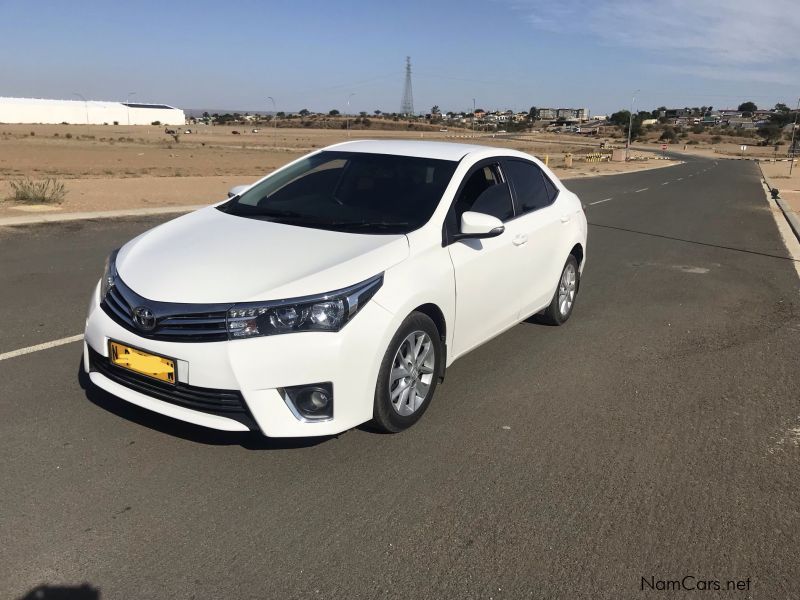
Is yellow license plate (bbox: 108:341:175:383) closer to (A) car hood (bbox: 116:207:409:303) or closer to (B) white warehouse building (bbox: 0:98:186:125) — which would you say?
(A) car hood (bbox: 116:207:409:303)

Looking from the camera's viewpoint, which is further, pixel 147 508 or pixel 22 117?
pixel 22 117

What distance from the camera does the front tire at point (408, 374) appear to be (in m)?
3.88

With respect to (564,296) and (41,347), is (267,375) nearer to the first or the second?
(41,347)

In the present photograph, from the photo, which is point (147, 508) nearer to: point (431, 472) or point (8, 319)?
point (431, 472)

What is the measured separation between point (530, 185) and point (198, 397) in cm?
353

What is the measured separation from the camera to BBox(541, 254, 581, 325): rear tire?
6449 mm

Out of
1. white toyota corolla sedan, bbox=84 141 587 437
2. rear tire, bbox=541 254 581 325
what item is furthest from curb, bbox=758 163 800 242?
white toyota corolla sedan, bbox=84 141 587 437

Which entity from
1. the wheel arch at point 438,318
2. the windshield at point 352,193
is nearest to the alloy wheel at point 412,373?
the wheel arch at point 438,318

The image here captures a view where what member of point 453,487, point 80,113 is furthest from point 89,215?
point 80,113

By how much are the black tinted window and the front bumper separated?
1.43 metres

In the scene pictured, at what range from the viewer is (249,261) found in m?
3.90

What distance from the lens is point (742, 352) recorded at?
6.24m

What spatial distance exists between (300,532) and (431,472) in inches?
34.6

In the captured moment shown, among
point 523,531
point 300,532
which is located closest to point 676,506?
point 523,531
